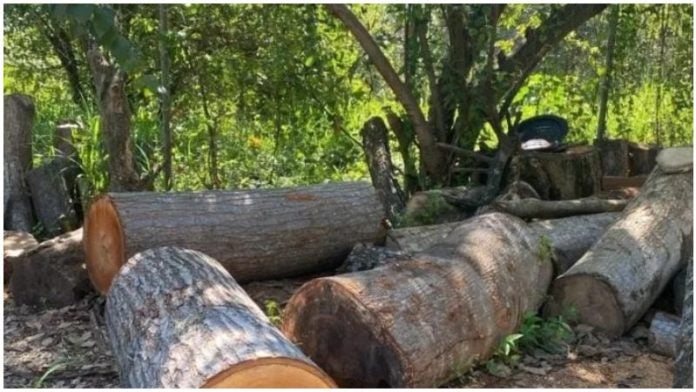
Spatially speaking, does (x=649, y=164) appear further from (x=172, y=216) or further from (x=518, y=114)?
(x=172, y=216)

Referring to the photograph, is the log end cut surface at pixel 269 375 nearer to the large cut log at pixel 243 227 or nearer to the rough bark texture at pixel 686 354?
the rough bark texture at pixel 686 354

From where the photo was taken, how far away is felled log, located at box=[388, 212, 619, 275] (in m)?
4.95

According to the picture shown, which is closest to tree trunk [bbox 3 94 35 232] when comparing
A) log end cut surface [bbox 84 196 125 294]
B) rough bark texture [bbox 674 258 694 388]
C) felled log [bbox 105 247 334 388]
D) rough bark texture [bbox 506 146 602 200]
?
log end cut surface [bbox 84 196 125 294]

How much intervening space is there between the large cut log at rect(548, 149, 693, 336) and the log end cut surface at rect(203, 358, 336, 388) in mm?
2011

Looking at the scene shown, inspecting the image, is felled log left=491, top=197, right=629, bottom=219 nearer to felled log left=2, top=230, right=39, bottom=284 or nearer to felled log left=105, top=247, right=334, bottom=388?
felled log left=105, top=247, right=334, bottom=388

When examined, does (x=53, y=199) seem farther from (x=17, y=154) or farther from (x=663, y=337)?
(x=663, y=337)

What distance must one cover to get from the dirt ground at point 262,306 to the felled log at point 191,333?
15.0 inches

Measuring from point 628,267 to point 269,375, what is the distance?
94.5 inches

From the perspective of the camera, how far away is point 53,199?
6.40 m

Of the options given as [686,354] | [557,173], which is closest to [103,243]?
[686,354]

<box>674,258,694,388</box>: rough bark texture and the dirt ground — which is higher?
<box>674,258,694,388</box>: rough bark texture

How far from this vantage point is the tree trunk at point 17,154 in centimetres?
644

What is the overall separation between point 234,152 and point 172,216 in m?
3.38

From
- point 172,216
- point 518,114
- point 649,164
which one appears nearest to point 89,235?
point 172,216
